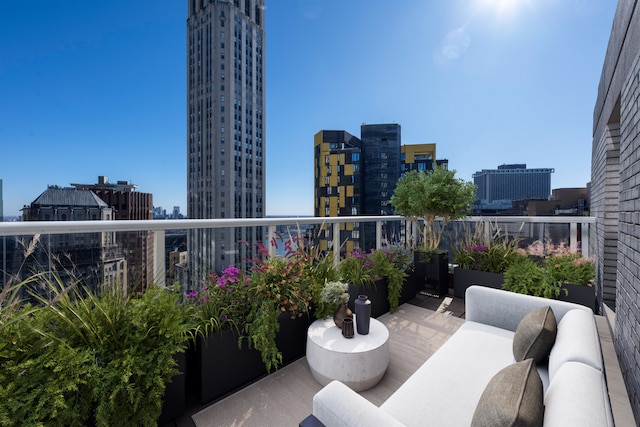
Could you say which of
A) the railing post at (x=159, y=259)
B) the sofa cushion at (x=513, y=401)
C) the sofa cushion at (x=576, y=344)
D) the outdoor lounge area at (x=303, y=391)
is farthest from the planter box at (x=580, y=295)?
the railing post at (x=159, y=259)

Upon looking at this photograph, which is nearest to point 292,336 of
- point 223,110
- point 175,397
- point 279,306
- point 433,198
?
point 279,306

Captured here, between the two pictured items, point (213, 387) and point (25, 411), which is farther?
point (213, 387)

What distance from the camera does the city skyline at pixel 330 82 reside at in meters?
5.38

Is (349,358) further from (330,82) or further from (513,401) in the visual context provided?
(330,82)

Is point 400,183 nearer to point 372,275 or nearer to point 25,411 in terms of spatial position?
point 372,275

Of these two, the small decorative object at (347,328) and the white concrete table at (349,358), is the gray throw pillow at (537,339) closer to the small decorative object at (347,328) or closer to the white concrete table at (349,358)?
the white concrete table at (349,358)

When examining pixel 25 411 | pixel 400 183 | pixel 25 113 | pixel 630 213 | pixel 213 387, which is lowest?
pixel 213 387

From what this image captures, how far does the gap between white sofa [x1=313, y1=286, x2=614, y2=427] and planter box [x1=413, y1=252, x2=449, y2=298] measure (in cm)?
174

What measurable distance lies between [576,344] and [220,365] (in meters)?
1.95

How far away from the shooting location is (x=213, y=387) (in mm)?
1813

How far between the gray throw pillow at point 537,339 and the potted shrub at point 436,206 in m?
2.51

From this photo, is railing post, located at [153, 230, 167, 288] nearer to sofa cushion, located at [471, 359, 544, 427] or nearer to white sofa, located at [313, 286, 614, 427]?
white sofa, located at [313, 286, 614, 427]

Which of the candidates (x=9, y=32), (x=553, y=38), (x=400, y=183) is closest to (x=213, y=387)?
(x=400, y=183)

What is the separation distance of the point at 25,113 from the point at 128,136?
29.7 ft
